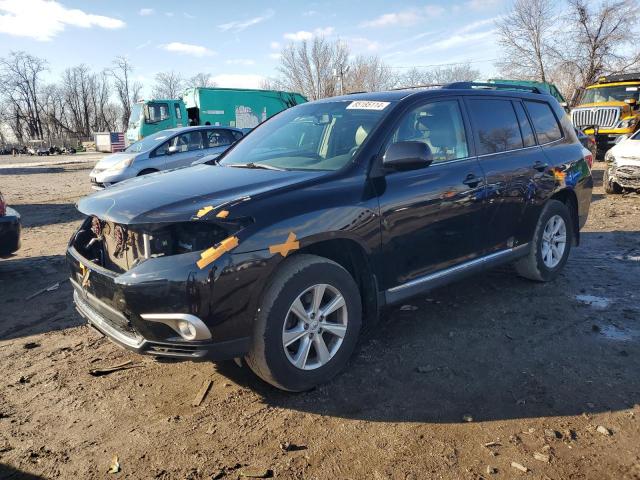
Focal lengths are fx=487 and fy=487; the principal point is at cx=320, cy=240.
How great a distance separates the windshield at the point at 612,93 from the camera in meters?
16.8

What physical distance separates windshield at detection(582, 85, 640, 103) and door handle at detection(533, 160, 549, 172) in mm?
15263

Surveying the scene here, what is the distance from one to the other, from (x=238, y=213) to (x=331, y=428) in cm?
132

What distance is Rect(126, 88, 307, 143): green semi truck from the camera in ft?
74.7

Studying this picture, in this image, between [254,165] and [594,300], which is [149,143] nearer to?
[254,165]

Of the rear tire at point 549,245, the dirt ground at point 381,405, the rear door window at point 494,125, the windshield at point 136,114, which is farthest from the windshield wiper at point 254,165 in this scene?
the windshield at point 136,114

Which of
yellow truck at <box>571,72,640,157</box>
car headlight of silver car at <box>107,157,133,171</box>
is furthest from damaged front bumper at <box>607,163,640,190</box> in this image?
car headlight of silver car at <box>107,157,133,171</box>

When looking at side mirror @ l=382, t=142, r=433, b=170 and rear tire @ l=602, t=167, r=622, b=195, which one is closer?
Result: side mirror @ l=382, t=142, r=433, b=170

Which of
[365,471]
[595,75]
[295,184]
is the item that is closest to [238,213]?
[295,184]

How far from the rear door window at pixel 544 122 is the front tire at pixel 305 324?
9.48 ft

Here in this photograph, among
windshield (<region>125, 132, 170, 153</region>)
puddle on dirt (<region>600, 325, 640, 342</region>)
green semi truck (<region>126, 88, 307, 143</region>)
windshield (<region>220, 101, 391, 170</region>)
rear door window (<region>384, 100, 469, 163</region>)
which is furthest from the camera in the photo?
green semi truck (<region>126, 88, 307, 143</region>)

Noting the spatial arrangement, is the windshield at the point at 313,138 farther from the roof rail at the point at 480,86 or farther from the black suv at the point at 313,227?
the roof rail at the point at 480,86

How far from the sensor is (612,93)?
17.3 metres

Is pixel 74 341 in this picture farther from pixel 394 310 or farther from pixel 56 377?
pixel 394 310

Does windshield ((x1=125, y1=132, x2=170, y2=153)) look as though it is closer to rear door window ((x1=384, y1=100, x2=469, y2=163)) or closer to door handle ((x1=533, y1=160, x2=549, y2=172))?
rear door window ((x1=384, y1=100, x2=469, y2=163))
